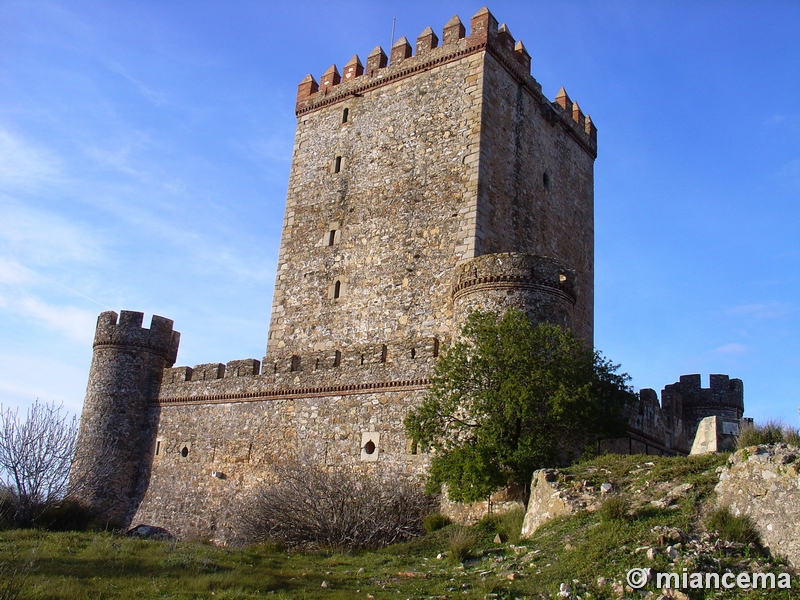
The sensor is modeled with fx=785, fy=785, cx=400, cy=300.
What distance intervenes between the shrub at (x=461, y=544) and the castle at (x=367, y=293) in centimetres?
347

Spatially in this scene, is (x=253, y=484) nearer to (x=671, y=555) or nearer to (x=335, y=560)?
(x=335, y=560)

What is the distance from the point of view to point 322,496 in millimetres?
15000

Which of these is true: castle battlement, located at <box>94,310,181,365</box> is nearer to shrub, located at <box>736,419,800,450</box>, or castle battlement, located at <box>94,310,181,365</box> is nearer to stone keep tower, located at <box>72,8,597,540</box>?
stone keep tower, located at <box>72,8,597,540</box>

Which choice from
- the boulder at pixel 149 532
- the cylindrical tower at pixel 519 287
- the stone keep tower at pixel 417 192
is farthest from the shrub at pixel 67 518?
the cylindrical tower at pixel 519 287

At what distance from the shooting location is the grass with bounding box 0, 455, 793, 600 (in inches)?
356

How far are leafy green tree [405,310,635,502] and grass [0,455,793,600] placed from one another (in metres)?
0.97

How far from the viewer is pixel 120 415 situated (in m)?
21.4

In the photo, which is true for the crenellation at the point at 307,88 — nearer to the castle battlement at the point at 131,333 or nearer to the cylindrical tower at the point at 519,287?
the castle battlement at the point at 131,333

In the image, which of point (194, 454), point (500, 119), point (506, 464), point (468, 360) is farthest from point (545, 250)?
point (194, 454)

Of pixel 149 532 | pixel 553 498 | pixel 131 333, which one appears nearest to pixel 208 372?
pixel 131 333

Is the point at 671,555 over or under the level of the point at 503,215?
under

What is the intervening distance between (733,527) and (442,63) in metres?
15.1

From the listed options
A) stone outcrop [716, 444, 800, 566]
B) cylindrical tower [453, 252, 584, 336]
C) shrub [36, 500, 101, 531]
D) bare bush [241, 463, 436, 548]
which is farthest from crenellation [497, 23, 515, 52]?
shrub [36, 500, 101, 531]

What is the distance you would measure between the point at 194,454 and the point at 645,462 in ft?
41.2
